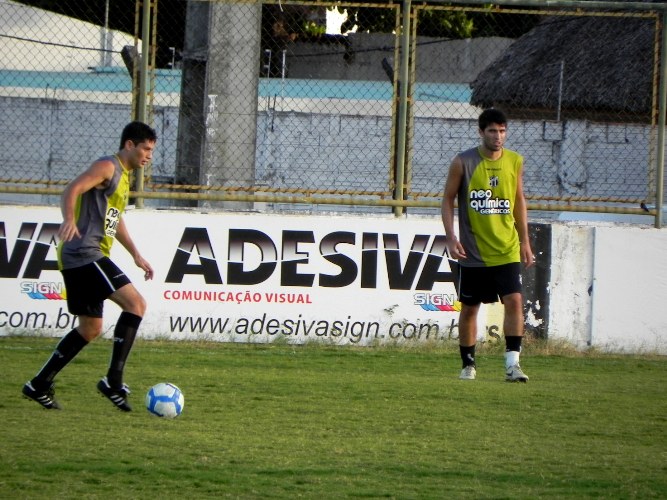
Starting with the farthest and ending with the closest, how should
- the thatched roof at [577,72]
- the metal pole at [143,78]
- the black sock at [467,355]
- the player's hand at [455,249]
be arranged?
the thatched roof at [577,72], the metal pole at [143,78], the black sock at [467,355], the player's hand at [455,249]

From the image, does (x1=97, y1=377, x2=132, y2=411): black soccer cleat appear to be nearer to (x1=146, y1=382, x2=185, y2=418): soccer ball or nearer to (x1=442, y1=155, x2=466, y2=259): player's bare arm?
(x1=146, y1=382, x2=185, y2=418): soccer ball

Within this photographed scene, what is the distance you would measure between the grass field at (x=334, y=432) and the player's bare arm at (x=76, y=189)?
108 cm

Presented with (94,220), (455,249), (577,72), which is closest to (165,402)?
(94,220)

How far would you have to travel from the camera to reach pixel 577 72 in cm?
2456

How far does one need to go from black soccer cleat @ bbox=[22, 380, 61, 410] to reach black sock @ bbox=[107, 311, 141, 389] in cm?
36

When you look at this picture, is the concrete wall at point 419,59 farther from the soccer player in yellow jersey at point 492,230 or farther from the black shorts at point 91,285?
the black shorts at point 91,285

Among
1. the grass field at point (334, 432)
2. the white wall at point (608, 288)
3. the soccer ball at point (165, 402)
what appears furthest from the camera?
the white wall at point (608, 288)

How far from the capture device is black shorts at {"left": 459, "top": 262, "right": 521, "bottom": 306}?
371 inches

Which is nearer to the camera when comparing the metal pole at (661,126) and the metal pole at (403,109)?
the metal pole at (403,109)

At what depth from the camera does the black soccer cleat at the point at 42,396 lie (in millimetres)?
7520

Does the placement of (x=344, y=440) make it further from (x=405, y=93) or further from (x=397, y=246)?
(x=405, y=93)

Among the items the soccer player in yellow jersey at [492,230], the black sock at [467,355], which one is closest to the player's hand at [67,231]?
the soccer player in yellow jersey at [492,230]

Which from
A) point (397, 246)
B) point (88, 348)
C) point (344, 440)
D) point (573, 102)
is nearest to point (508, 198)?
point (397, 246)

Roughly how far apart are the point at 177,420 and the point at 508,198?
343 centimetres
